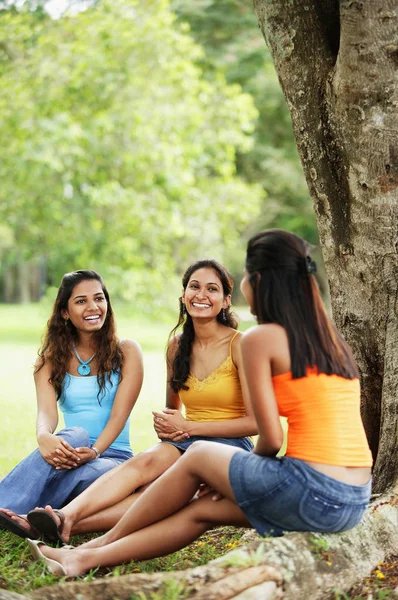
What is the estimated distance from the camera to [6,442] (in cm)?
809

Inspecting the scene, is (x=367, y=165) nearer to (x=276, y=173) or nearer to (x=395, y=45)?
(x=395, y=45)

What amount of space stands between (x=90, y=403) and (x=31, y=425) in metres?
4.18

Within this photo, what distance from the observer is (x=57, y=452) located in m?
4.71

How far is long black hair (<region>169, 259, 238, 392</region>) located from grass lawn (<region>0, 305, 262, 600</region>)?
3.03 ft

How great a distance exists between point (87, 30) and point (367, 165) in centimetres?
1407

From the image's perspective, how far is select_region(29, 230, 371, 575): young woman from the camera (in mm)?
3447

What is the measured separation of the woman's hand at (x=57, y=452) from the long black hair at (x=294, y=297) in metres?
1.67

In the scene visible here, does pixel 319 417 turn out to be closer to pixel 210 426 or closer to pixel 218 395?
pixel 210 426

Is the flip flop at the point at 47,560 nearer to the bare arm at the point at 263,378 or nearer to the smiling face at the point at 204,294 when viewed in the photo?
the bare arm at the point at 263,378

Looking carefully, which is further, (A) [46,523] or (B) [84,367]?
(B) [84,367]

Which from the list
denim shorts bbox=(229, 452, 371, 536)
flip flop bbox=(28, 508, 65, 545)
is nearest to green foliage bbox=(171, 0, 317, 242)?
flip flop bbox=(28, 508, 65, 545)

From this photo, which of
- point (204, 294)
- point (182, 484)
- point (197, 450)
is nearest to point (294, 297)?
point (197, 450)

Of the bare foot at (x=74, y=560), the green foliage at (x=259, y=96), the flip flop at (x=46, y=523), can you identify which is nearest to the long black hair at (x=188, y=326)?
the flip flop at (x=46, y=523)

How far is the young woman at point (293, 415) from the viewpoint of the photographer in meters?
3.45
